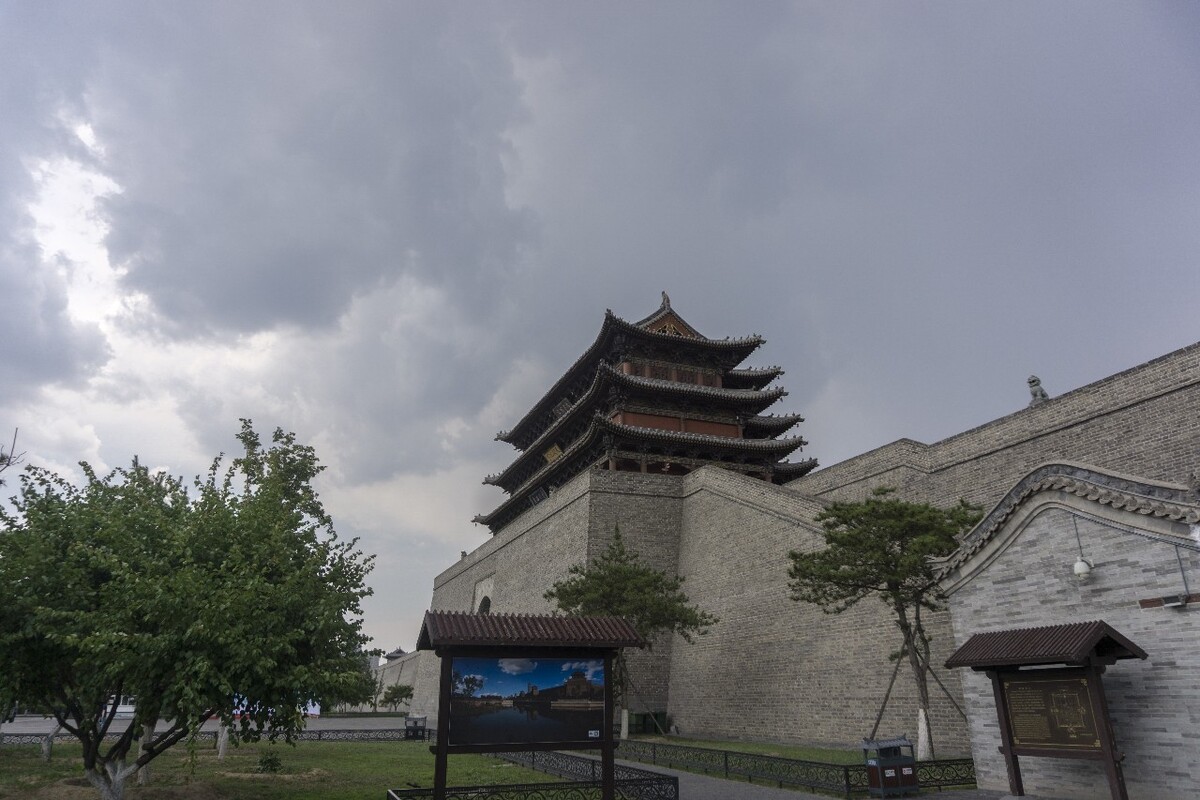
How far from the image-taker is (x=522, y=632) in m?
10.1

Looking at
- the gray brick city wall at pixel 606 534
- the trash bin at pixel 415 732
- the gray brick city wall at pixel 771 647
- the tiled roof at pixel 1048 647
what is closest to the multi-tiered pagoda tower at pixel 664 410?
the gray brick city wall at pixel 606 534

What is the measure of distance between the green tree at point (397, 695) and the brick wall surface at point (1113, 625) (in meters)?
46.5

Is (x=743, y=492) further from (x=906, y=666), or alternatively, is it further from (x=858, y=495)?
(x=906, y=666)

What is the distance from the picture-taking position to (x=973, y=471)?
2119cm

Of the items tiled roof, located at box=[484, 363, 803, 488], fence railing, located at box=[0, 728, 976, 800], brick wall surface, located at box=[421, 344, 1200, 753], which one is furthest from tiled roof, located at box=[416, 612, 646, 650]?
tiled roof, located at box=[484, 363, 803, 488]

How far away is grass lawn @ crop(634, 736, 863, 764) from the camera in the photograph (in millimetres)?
15398

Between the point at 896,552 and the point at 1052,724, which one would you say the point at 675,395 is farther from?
the point at 1052,724

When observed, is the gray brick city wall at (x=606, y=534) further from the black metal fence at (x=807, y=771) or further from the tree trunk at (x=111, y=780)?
the tree trunk at (x=111, y=780)

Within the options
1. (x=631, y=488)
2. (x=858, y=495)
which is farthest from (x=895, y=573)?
(x=631, y=488)

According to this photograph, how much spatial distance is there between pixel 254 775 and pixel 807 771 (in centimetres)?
1064

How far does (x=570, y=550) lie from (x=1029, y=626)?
20129mm

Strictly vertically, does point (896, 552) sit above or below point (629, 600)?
above

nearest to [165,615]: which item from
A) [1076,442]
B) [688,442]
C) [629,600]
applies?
[629,600]

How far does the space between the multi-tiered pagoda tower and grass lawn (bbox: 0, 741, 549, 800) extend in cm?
1599
